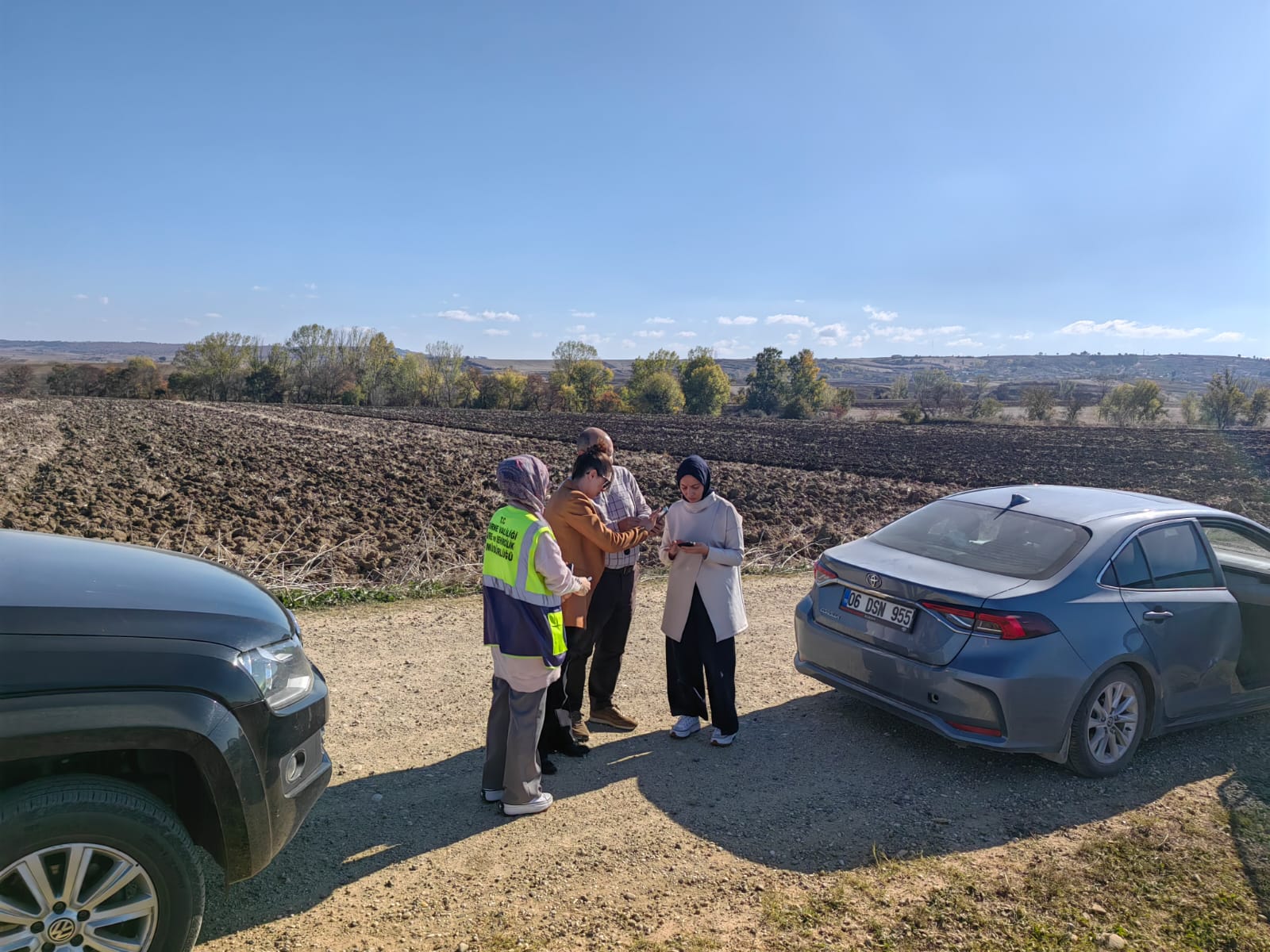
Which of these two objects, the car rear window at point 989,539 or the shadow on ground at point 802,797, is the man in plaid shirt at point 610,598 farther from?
the car rear window at point 989,539

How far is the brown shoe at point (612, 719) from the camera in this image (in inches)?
212

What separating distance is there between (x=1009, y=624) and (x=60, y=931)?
14.2ft

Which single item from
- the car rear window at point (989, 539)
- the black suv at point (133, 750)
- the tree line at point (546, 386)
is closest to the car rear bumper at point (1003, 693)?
the car rear window at point (989, 539)

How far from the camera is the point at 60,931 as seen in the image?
8.09 ft

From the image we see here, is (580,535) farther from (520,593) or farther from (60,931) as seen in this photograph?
(60,931)

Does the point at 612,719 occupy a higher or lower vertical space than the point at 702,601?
lower

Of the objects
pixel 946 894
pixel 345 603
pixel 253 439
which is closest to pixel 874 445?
pixel 253 439

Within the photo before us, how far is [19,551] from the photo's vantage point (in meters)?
3.21

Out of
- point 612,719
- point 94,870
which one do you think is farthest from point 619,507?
point 94,870

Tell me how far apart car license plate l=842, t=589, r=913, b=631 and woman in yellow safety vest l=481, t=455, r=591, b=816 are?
1.92 meters

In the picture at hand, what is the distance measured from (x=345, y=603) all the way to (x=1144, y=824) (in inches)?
282

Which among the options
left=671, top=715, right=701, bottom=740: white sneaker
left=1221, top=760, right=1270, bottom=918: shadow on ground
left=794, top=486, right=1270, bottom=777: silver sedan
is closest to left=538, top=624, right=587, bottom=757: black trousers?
left=671, top=715, right=701, bottom=740: white sneaker

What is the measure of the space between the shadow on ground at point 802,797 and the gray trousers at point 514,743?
17 cm

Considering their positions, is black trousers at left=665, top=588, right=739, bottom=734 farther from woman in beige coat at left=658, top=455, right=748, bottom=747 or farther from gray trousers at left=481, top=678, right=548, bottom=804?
gray trousers at left=481, top=678, right=548, bottom=804
